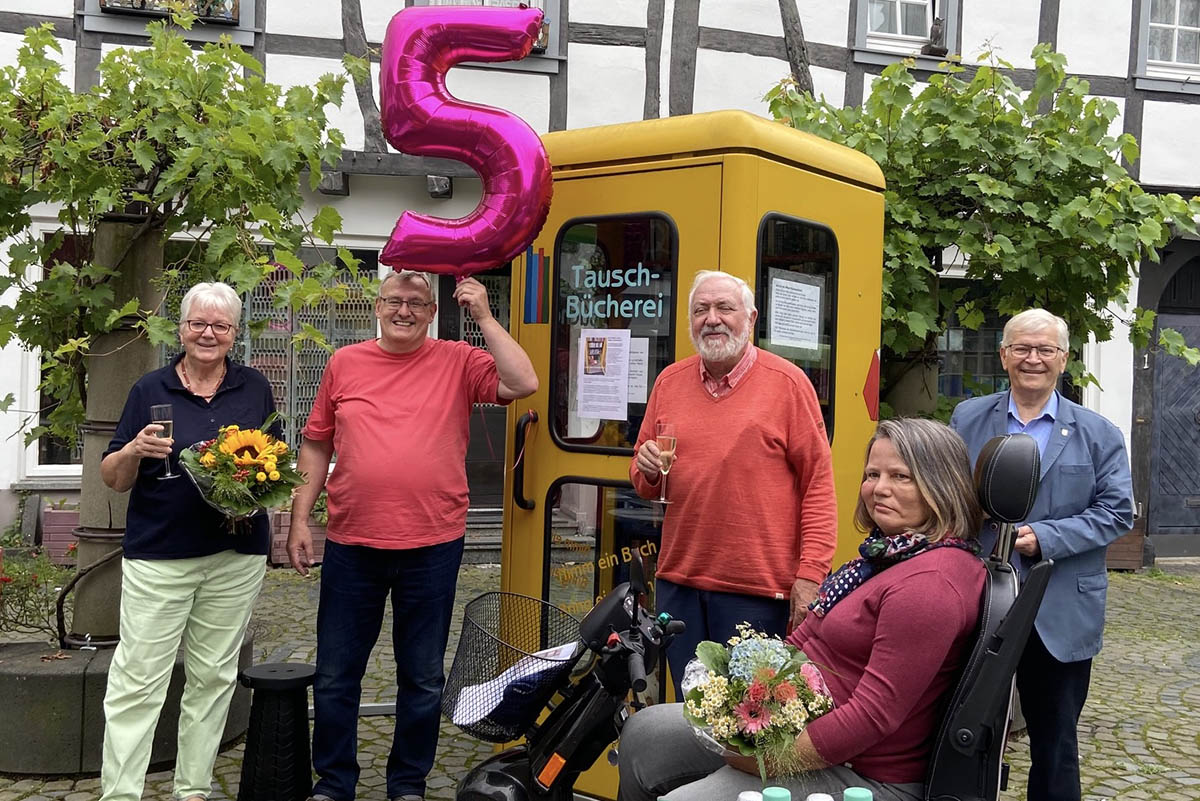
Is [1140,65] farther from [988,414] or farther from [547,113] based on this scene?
[988,414]

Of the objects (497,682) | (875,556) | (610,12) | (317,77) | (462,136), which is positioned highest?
(610,12)

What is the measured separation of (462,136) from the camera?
408cm

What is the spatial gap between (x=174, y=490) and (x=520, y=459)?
4.01ft

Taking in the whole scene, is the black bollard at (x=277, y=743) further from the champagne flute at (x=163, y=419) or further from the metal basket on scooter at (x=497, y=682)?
the metal basket on scooter at (x=497, y=682)

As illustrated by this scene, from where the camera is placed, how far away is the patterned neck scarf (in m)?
2.49

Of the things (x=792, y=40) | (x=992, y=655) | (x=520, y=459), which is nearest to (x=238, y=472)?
(x=520, y=459)

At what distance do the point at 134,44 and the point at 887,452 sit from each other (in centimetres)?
829

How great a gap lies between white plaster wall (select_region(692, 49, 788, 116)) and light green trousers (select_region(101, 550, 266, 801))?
6.74m

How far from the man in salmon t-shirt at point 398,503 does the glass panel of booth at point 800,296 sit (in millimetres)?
857

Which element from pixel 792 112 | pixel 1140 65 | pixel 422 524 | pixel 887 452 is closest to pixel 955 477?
pixel 887 452

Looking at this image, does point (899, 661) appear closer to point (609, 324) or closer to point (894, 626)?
point (894, 626)

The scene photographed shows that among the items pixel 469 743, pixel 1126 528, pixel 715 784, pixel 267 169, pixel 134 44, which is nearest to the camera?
pixel 715 784

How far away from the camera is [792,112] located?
579 cm

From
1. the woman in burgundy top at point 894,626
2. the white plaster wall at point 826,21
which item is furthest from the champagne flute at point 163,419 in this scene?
the white plaster wall at point 826,21
